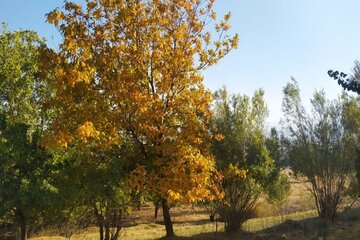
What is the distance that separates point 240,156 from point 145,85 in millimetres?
6325

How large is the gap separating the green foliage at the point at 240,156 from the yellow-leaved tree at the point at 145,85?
381cm

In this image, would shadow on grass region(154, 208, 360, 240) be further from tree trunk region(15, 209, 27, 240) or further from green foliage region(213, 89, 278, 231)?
tree trunk region(15, 209, 27, 240)

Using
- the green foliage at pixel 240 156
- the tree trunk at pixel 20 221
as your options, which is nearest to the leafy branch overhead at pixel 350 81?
the green foliage at pixel 240 156

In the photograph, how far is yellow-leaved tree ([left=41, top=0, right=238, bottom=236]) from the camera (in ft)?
38.3

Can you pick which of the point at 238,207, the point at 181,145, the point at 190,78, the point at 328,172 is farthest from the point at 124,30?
the point at 328,172

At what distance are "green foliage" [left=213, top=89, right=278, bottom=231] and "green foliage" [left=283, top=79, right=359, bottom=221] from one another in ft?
14.1

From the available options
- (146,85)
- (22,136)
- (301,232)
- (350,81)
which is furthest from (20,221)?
(350,81)

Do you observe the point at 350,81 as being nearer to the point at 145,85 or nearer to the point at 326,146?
the point at 145,85

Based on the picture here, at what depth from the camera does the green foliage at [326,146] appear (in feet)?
66.9

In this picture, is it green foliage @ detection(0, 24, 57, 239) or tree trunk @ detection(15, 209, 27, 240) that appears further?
tree trunk @ detection(15, 209, 27, 240)

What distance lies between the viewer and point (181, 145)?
12.2 meters

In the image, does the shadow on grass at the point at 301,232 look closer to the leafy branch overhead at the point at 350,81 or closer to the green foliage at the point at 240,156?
the green foliage at the point at 240,156

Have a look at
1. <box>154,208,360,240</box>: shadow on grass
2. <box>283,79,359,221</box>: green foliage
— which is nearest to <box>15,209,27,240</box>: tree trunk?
<box>154,208,360,240</box>: shadow on grass

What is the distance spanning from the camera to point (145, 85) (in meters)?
13.3
